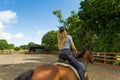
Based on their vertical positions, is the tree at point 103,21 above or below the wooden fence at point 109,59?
above

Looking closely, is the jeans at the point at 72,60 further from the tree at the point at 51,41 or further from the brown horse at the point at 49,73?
the tree at the point at 51,41

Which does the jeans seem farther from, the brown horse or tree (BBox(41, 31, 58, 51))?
tree (BBox(41, 31, 58, 51))

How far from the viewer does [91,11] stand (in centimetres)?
2984

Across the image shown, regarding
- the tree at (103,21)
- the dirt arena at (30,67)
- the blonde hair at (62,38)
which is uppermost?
the tree at (103,21)

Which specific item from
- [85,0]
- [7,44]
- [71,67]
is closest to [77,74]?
[71,67]

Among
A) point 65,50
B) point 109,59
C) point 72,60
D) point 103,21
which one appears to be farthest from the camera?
point 103,21

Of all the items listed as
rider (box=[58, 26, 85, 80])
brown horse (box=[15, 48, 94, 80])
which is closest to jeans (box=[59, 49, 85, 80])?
rider (box=[58, 26, 85, 80])

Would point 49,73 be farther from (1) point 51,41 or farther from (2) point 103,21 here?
(1) point 51,41

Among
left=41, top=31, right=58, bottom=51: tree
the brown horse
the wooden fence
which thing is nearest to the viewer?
the brown horse

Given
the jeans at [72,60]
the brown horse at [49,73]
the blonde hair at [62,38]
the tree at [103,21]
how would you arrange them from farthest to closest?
the tree at [103,21]
the blonde hair at [62,38]
the jeans at [72,60]
the brown horse at [49,73]

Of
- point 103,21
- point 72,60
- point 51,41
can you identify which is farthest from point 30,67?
point 51,41

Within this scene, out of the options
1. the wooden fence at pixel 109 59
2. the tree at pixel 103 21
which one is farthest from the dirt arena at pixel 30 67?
the tree at pixel 103 21

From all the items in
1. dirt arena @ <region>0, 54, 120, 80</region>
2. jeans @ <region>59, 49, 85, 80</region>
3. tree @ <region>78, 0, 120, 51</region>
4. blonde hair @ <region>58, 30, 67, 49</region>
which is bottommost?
dirt arena @ <region>0, 54, 120, 80</region>

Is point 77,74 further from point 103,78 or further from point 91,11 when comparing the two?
point 91,11
